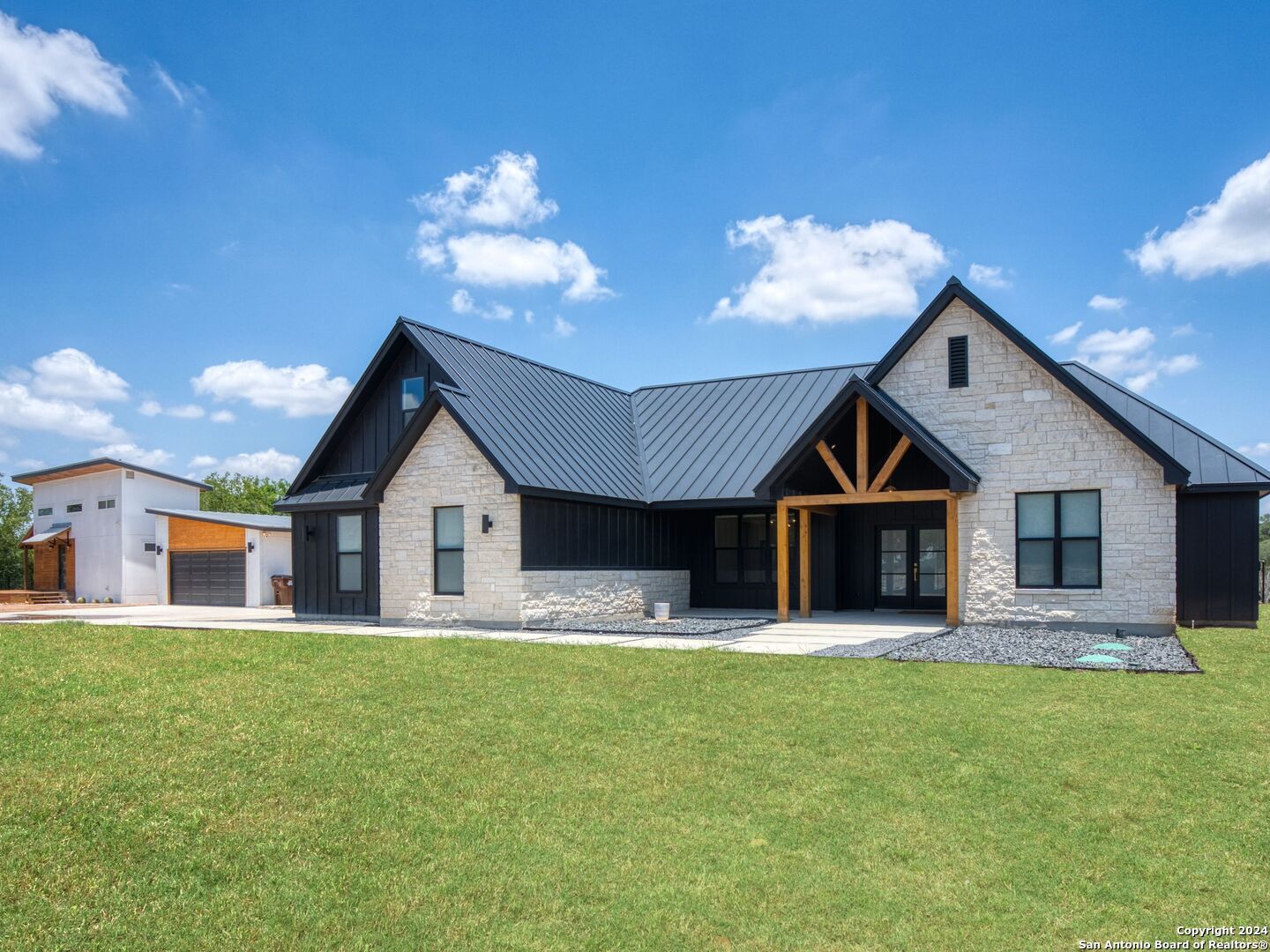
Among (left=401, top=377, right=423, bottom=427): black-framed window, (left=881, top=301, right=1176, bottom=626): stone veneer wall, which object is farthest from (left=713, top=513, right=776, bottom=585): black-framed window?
(left=401, top=377, right=423, bottom=427): black-framed window

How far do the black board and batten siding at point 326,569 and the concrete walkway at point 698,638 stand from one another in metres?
0.69

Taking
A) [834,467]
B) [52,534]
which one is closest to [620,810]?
[834,467]

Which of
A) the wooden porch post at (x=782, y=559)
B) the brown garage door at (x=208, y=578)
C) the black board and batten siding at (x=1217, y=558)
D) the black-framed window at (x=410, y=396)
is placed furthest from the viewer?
the brown garage door at (x=208, y=578)

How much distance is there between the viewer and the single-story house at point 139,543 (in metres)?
28.9

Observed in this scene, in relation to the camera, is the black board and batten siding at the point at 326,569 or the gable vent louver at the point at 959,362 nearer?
the gable vent louver at the point at 959,362

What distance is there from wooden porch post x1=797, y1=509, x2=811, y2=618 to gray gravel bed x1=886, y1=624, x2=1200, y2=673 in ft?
10.8

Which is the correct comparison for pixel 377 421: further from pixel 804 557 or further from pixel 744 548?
pixel 804 557

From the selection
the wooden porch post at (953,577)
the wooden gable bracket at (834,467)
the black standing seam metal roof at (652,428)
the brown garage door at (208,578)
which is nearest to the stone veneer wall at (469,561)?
the black standing seam metal roof at (652,428)

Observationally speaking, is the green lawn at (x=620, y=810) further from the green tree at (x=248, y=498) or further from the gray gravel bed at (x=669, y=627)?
the green tree at (x=248, y=498)

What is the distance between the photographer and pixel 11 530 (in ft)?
143

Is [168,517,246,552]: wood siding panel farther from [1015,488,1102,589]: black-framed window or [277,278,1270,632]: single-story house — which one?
[1015,488,1102,589]: black-framed window

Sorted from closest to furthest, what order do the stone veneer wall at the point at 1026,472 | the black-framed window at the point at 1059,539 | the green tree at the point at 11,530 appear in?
the stone veneer wall at the point at 1026,472
the black-framed window at the point at 1059,539
the green tree at the point at 11,530

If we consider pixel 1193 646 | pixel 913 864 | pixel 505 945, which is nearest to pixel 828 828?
pixel 913 864

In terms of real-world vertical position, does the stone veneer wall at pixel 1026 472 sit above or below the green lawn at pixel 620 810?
above
